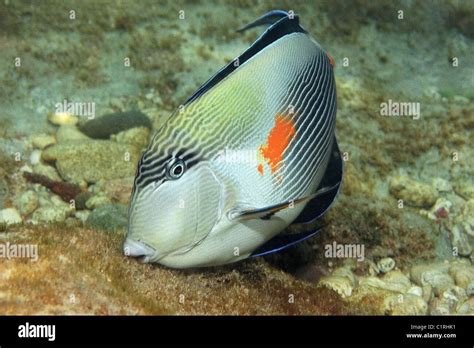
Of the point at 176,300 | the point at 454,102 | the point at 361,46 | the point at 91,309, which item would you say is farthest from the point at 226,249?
the point at 361,46

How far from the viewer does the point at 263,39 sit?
2836 millimetres

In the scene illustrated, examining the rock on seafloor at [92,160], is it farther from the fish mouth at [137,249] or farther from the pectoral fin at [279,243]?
the fish mouth at [137,249]

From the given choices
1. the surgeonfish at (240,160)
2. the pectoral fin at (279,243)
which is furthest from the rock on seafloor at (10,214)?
the pectoral fin at (279,243)

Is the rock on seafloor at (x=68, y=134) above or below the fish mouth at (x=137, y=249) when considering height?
above

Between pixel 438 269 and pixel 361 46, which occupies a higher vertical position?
pixel 361 46

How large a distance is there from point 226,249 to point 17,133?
509 cm

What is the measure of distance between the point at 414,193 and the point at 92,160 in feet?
13.1

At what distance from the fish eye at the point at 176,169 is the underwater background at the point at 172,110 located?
773 millimetres

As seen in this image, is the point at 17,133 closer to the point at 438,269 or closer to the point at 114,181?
the point at 114,181

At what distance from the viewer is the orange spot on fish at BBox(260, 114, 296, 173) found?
2.66 meters

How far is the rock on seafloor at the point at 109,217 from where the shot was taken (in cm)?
465

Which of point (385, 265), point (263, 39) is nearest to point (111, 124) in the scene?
point (385, 265)

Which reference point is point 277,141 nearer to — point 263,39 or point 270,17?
point 263,39
